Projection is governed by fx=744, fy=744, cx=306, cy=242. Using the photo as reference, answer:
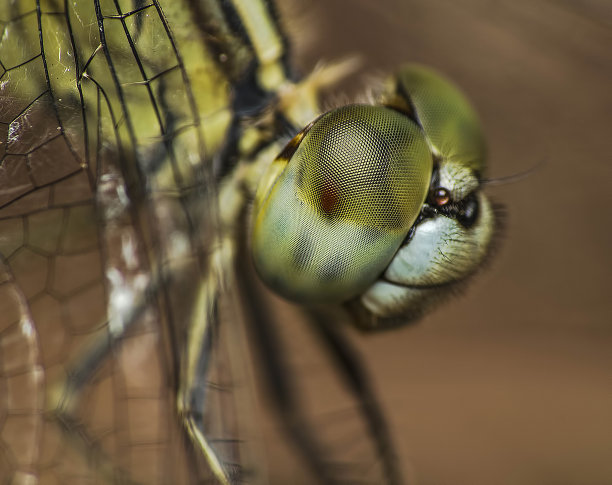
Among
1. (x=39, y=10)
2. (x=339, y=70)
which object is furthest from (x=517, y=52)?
(x=39, y=10)

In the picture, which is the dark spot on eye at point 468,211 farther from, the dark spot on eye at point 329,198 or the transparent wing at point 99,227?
the transparent wing at point 99,227

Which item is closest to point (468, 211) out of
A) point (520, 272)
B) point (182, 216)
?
point (182, 216)

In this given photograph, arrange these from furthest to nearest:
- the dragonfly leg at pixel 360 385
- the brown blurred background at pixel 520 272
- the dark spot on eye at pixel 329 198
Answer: the brown blurred background at pixel 520 272 → the dragonfly leg at pixel 360 385 → the dark spot on eye at pixel 329 198

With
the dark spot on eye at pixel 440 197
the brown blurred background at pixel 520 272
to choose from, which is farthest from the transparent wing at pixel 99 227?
the brown blurred background at pixel 520 272

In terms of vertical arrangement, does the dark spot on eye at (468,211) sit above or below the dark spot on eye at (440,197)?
below

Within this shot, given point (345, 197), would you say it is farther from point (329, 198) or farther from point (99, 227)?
point (99, 227)

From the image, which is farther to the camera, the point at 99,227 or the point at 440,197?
the point at 99,227

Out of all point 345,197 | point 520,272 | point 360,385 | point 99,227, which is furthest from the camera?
point 520,272

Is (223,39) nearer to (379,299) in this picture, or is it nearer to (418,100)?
(418,100)
